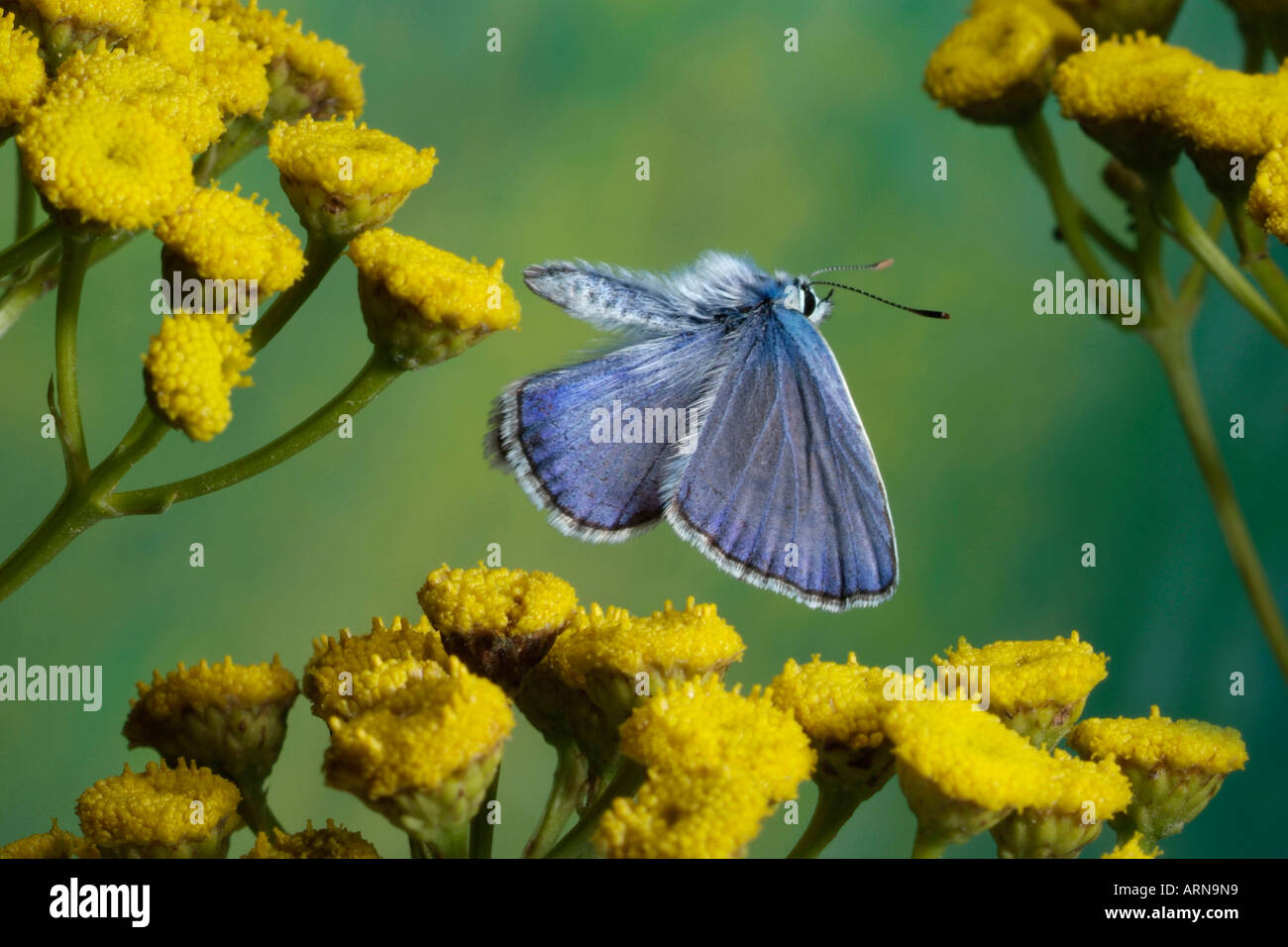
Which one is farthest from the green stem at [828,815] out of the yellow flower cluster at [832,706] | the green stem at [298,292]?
the green stem at [298,292]

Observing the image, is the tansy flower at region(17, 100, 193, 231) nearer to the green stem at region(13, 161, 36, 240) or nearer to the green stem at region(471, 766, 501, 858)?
the green stem at region(13, 161, 36, 240)

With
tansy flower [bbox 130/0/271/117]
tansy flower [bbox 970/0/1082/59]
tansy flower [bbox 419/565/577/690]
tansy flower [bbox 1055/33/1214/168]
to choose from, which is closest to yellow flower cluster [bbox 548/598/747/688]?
tansy flower [bbox 419/565/577/690]

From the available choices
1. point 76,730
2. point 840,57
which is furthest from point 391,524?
point 840,57
